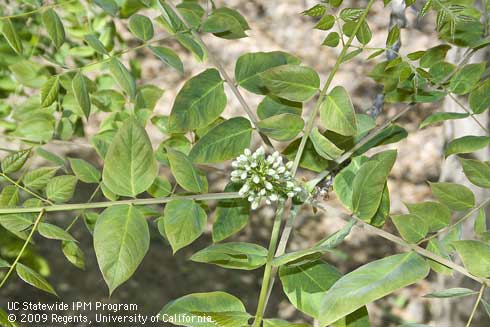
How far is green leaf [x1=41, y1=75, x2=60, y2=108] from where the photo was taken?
1.27 metres

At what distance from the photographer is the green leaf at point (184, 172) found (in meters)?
1.08

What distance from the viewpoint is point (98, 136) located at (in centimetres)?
137

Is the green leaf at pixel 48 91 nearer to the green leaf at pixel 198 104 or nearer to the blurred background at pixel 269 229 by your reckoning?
the green leaf at pixel 198 104

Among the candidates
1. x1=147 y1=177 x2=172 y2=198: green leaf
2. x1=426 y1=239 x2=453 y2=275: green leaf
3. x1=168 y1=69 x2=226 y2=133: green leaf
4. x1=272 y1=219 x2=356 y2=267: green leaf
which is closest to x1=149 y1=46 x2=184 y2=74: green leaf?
x1=168 y1=69 x2=226 y2=133: green leaf

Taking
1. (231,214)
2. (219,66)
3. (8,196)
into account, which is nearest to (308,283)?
(231,214)

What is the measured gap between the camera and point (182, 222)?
107cm

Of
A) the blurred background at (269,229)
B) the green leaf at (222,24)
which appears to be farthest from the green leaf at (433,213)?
the blurred background at (269,229)

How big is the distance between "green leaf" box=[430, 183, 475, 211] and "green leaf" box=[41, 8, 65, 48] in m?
0.80

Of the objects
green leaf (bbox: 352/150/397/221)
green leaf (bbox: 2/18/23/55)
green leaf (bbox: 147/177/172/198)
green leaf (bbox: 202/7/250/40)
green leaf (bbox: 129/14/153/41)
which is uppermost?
green leaf (bbox: 129/14/153/41)

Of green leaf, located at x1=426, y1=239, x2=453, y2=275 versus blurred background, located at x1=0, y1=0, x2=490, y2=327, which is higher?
blurred background, located at x1=0, y1=0, x2=490, y2=327

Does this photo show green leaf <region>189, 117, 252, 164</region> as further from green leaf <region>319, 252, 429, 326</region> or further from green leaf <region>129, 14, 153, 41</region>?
green leaf <region>319, 252, 429, 326</region>

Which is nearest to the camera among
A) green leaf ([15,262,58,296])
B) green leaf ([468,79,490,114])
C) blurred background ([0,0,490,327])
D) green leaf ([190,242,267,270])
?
green leaf ([190,242,267,270])

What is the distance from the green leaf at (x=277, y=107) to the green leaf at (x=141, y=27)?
293 mm

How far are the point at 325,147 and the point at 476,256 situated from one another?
0.31 metres
